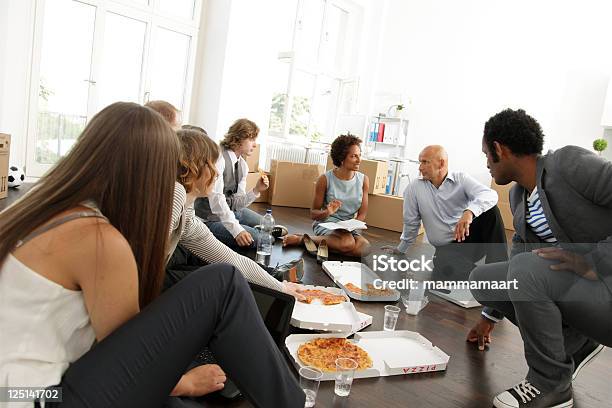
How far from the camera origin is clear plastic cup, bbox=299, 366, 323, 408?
1.46 metres

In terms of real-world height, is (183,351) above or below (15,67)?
below

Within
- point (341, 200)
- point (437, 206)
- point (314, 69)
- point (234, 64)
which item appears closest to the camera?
point (437, 206)

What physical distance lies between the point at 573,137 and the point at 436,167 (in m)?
4.69

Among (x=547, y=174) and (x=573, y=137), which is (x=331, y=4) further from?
(x=547, y=174)

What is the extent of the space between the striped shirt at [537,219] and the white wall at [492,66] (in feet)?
17.6

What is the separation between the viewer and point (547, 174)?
1.72 m

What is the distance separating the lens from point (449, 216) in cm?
307

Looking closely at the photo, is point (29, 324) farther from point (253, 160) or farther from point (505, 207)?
point (505, 207)

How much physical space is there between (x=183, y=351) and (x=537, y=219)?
154 cm

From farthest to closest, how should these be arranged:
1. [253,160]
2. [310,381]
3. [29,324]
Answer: [253,160] → [310,381] → [29,324]

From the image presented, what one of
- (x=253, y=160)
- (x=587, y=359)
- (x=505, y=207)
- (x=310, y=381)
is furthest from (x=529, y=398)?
(x=505, y=207)

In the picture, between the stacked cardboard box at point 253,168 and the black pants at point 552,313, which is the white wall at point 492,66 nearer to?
the stacked cardboard box at point 253,168


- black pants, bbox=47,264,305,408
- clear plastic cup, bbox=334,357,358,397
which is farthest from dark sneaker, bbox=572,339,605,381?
black pants, bbox=47,264,305,408

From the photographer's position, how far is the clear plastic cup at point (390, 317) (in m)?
2.14
